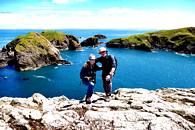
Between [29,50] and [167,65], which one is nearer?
[29,50]

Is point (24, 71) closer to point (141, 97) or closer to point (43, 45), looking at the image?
point (43, 45)

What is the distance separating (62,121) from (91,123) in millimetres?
2073

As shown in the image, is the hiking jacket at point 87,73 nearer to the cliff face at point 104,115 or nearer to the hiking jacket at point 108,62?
the hiking jacket at point 108,62

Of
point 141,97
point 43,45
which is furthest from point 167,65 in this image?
point 141,97

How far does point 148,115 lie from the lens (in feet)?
70.9

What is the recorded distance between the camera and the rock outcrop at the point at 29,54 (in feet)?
538

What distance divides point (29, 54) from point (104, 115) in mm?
151433

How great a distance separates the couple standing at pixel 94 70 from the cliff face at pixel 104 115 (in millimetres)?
1300

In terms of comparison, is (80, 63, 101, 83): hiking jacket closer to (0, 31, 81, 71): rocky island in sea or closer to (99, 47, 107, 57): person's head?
(99, 47, 107, 57): person's head

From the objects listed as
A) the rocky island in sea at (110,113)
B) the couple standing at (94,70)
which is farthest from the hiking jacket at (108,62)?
the rocky island in sea at (110,113)

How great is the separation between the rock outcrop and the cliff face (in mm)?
139922

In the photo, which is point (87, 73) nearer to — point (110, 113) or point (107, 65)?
point (107, 65)

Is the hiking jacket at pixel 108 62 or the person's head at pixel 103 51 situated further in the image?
the hiking jacket at pixel 108 62

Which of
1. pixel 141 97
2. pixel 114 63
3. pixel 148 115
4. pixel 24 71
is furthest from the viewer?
pixel 24 71
